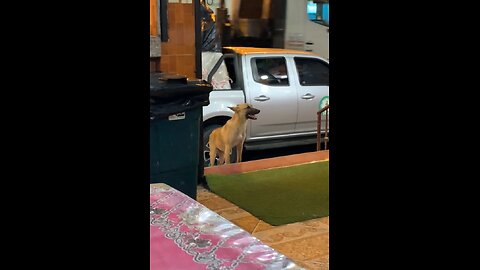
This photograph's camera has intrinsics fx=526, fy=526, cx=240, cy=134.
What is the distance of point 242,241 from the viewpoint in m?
1.51

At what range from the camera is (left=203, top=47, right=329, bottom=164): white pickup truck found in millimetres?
5758

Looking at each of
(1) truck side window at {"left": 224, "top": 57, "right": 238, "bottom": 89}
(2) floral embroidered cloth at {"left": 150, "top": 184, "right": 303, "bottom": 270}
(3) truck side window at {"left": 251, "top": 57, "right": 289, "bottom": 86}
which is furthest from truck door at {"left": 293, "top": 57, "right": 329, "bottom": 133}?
(2) floral embroidered cloth at {"left": 150, "top": 184, "right": 303, "bottom": 270}

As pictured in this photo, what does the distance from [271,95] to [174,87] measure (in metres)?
2.80

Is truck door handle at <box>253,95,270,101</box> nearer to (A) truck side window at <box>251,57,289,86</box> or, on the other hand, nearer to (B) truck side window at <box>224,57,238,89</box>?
(A) truck side window at <box>251,57,289,86</box>

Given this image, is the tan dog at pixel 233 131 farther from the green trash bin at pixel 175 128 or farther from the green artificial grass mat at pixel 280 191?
the green trash bin at pixel 175 128

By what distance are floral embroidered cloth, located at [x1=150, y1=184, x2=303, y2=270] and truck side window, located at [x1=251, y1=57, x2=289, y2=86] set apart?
14.0 feet

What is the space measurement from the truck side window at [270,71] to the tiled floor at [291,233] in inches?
74.6

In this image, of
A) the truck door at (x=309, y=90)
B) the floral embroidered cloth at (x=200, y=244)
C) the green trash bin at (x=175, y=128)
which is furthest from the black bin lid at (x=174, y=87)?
the truck door at (x=309, y=90)

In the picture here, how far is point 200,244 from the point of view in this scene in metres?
1.49

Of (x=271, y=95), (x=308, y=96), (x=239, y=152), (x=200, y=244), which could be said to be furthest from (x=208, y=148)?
(x=200, y=244)

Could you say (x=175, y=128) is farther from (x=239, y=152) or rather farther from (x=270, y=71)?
(x=270, y=71)

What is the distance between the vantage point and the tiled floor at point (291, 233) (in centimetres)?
305
